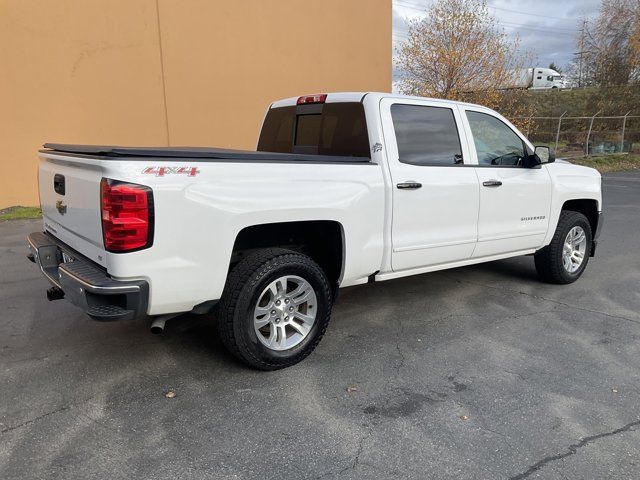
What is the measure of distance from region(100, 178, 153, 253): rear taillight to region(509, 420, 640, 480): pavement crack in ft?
7.58

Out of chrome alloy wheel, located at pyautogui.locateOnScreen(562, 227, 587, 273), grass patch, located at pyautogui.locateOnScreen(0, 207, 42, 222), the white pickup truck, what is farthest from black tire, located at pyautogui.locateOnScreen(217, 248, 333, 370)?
grass patch, located at pyautogui.locateOnScreen(0, 207, 42, 222)

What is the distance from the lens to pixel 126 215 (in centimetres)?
292

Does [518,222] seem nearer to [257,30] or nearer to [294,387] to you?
[294,387]

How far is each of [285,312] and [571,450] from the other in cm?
193

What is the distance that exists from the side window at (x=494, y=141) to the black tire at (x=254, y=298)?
2.16 meters

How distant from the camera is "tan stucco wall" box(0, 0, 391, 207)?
374 inches

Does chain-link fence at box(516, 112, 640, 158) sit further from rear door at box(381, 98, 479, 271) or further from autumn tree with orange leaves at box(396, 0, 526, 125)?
rear door at box(381, 98, 479, 271)

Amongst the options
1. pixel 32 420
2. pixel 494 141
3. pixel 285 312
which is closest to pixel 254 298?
pixel 285 312

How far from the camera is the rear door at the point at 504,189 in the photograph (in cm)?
483

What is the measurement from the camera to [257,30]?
11555 mm

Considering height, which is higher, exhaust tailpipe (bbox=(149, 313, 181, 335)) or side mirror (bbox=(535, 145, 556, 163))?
side mirror (bbox=(535, 145, 556, 163))

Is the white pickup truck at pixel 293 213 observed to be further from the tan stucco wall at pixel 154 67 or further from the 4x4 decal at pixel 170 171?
the tan stucco wall at pixel 154 67

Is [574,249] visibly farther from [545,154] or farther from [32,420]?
[32,420]

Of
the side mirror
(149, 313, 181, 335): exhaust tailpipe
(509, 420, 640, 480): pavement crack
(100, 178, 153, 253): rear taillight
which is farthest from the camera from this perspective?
the side mirror
